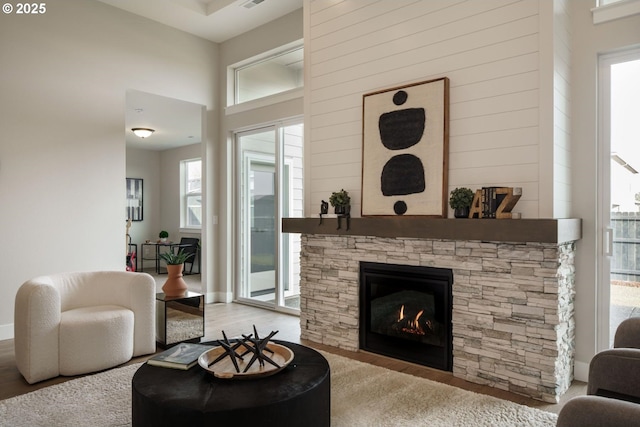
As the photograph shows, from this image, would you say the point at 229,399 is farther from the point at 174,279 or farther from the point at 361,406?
the point at 174,279

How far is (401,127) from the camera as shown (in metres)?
3.53

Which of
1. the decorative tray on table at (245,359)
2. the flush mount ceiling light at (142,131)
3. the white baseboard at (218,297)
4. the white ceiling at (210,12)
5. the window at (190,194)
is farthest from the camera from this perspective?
the window at (190,194)

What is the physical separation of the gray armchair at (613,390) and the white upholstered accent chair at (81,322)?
3.03 m

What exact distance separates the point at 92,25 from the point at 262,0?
74.6 inches

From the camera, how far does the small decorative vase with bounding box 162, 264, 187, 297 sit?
3936 millimetres

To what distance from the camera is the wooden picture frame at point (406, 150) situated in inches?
130

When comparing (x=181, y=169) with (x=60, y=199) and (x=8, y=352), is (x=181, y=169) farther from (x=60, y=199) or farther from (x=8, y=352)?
(x=8, y=352)

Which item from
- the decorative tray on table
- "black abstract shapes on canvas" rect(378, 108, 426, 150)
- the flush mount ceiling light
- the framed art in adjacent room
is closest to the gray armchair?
the decorative tray on table

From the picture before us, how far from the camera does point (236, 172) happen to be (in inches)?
236

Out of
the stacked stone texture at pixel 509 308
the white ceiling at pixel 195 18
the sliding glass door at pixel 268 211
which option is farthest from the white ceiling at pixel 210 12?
the stacked stone texture at pixel 509 308

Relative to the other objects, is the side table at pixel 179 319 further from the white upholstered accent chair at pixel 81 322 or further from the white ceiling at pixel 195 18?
the white ceiling at pixel 195 18

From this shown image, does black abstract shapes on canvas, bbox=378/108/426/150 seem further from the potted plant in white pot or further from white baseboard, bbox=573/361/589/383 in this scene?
the potted plant in white pot

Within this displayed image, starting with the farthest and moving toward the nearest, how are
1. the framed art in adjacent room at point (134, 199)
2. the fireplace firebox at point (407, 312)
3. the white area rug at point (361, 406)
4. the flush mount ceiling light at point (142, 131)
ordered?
the framed art in adjacent room at point (134, 199) < the flush mount ceiling light at point (142, 131) < the fireplace firebox at point (407, 312) < the white area rug at point (361, 406)

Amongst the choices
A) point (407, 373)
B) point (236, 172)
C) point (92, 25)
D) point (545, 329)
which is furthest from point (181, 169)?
point (545, 329)
